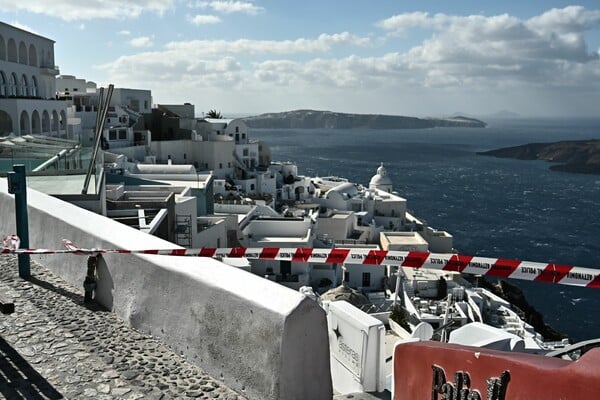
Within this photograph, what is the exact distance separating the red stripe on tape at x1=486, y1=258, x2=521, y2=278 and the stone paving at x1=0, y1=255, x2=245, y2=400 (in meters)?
2.20

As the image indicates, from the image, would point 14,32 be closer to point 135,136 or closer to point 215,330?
point 135,136

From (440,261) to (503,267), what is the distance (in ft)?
1.64

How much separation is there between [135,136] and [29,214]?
46.0 m

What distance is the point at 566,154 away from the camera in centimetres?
12562

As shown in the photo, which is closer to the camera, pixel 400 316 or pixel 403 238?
pixel 400 316

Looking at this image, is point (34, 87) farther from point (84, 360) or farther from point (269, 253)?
point (84, 360)

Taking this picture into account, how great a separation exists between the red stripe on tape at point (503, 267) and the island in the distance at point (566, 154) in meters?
114

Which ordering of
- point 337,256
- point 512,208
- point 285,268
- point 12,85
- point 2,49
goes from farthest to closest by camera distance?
point 512,208, point 12,85, point 2,49, point 285,268, point 337,256

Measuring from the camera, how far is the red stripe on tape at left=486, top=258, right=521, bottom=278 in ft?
15.5

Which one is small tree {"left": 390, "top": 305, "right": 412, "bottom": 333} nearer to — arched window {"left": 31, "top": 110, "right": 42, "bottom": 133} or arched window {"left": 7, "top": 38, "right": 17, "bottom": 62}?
arched window {"left": 31, "top": 110, "right": 42, "bottom": 133}

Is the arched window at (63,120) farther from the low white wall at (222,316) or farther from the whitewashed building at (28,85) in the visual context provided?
the low white wall at (222,316)

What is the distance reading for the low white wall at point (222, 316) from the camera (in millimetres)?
4160

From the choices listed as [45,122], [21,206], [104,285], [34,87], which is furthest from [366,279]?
[34,87]

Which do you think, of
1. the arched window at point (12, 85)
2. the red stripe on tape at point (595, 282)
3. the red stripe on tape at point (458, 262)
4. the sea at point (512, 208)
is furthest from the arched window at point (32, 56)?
the red stripe on tape at point (595, 282)
